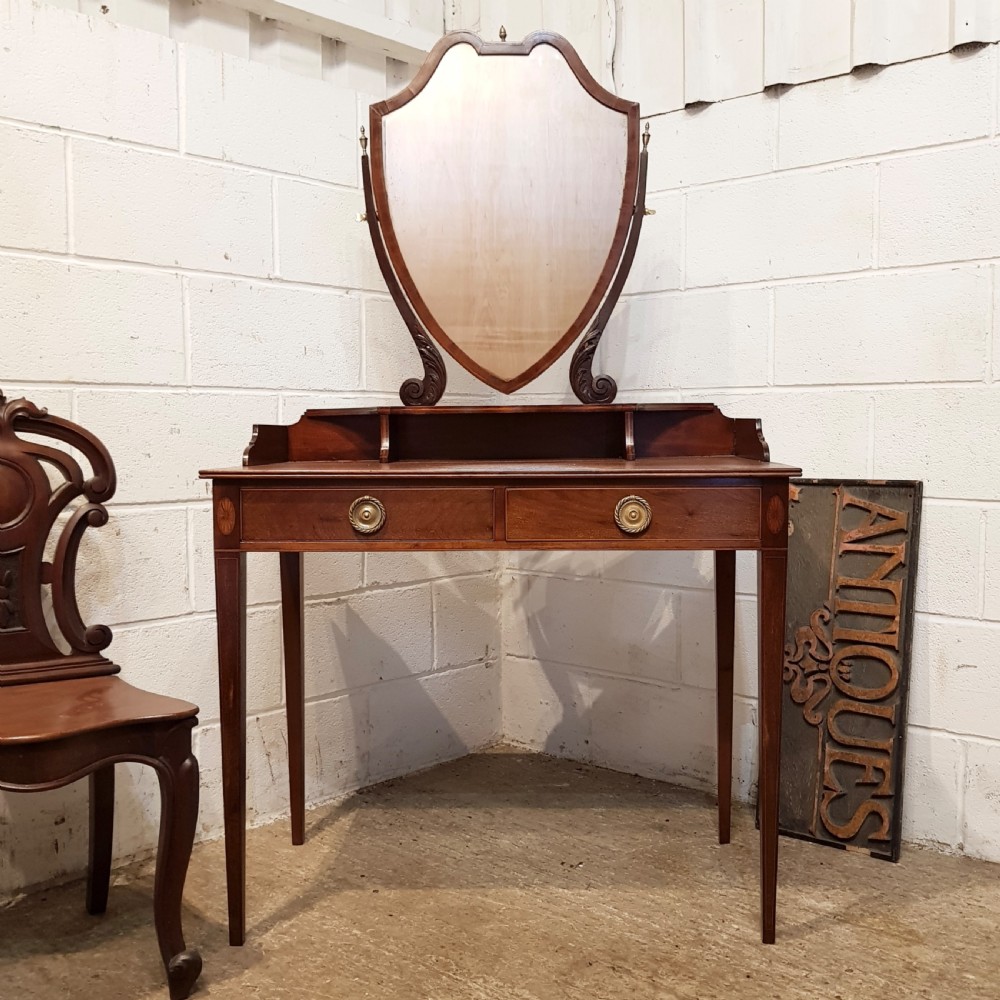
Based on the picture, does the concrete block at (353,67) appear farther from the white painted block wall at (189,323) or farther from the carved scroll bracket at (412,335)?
the carved scroll bracket at (412,335)

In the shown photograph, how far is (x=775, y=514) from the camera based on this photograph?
5.16 feet

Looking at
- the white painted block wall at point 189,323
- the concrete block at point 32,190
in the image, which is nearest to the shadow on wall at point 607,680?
the white painted block wall at point 189,323

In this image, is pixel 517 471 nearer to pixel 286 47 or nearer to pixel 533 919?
pixel 533 919

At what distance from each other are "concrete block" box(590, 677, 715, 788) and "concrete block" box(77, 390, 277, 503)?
1.09m

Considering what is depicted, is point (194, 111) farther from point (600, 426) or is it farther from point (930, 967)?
point (930, 967)

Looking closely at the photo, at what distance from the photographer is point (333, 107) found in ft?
7.41

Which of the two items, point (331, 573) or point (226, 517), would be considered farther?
point (331, 573)

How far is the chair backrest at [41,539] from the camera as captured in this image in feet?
5.63

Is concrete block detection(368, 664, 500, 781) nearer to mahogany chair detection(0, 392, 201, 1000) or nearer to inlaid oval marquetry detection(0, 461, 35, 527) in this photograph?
mahogany chair detection(0, 392, 201, 1000)

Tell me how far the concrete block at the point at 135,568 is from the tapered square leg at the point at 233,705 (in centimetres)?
44

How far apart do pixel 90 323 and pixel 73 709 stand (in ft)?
2.52

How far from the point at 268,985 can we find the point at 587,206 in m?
1.45

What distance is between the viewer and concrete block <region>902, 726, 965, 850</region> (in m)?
Result: 1.99

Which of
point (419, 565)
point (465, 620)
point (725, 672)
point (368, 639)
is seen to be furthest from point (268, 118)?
point (725, 672)
